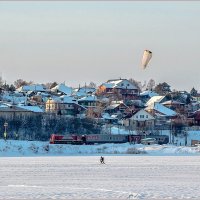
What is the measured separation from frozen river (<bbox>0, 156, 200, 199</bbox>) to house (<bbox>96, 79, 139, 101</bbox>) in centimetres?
9834

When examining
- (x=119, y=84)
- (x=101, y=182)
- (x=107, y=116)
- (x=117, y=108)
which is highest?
(x=119, y=84)

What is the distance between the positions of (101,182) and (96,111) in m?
83.0

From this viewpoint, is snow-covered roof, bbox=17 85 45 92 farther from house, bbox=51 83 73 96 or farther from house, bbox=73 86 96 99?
house, bbox=73 86 96 99

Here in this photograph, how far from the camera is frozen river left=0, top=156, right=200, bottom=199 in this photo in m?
23.1

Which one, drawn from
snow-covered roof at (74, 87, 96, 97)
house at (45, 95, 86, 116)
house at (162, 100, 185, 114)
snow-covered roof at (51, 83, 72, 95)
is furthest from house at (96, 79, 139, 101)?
house at (45, 95, 86, 116)

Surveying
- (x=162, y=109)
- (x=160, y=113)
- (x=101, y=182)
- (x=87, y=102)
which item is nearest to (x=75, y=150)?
(x=101, y=182)

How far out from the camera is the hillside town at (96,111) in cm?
8738

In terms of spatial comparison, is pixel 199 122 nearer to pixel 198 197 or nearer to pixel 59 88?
pixel 59 88

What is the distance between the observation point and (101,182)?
27.9m

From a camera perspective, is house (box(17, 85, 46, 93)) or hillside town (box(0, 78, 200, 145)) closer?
hillside town (box(0, 78, 200, 145))

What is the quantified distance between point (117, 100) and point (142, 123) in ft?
87.2

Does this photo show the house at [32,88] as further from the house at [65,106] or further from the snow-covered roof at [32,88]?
the house at [65,106]

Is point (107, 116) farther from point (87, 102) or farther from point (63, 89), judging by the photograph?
point (63, 89)

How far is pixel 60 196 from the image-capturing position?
22.6 metres
